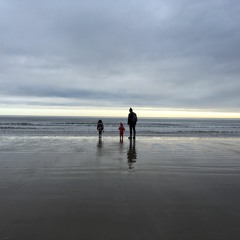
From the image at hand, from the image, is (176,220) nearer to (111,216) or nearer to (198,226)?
(198,226)

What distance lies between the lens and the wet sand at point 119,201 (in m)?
4.30

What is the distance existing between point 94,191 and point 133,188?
2.81 feet

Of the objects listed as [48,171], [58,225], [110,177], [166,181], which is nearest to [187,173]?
[166,181]

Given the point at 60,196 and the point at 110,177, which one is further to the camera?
the point at 110,177

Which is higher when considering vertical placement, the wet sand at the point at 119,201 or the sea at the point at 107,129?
the sea at the point at 107,129

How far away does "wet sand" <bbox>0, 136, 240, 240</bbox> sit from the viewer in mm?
4297

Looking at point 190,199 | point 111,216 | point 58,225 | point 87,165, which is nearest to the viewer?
point 58,225

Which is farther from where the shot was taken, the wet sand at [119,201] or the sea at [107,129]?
the sea at [107,129]

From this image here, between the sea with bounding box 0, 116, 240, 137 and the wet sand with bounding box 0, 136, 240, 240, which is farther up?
the sea with bounding box 0, 116, 240, 137

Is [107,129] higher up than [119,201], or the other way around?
[107,129]

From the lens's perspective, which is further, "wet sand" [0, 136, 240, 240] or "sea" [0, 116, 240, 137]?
"sea" [0, 116, 240, 137]

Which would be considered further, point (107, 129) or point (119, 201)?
point (107, 129)

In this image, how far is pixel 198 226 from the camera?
449 cm

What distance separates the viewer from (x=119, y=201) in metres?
5.68
